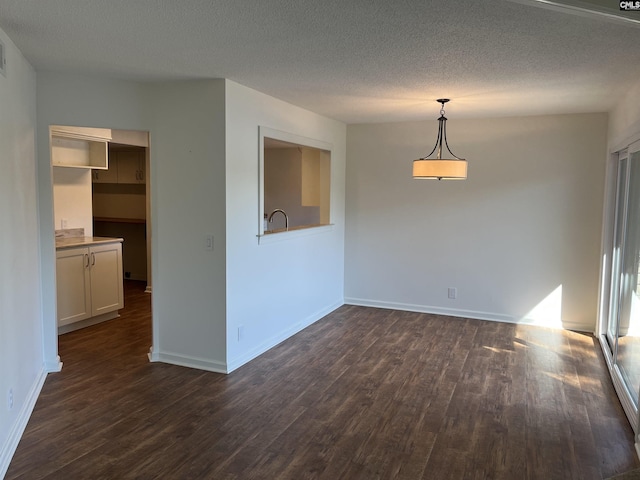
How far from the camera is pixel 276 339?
16.0 ft

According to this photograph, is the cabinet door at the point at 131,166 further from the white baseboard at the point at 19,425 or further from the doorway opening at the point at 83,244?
the white baseboard at the point at 19,425

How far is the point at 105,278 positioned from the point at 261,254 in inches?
84.2

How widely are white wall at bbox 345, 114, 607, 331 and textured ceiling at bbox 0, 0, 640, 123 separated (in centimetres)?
115

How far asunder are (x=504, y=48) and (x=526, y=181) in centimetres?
302

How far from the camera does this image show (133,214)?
805cm

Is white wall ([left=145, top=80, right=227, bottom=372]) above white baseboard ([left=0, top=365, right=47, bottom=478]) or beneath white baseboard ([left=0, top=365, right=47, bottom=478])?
above

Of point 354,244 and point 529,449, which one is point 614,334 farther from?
point 354,244

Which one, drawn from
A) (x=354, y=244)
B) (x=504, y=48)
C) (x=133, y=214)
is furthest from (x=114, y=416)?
(x=133, y=214)

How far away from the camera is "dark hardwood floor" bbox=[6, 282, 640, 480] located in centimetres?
273

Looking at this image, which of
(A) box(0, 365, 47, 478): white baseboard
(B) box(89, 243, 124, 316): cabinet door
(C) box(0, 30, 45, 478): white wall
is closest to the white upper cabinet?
(B) box(89, 243, 124, 316): cabinet door

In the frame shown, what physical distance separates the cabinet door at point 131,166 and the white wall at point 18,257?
4.07 metres

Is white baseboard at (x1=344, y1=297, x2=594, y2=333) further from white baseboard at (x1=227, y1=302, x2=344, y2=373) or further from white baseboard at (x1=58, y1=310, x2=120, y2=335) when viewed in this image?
white baseboard at (x1=58, y1=310, x2=120, y2=335)

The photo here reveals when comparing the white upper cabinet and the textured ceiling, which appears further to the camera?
the white upper cabinet

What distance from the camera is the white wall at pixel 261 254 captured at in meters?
4.09
